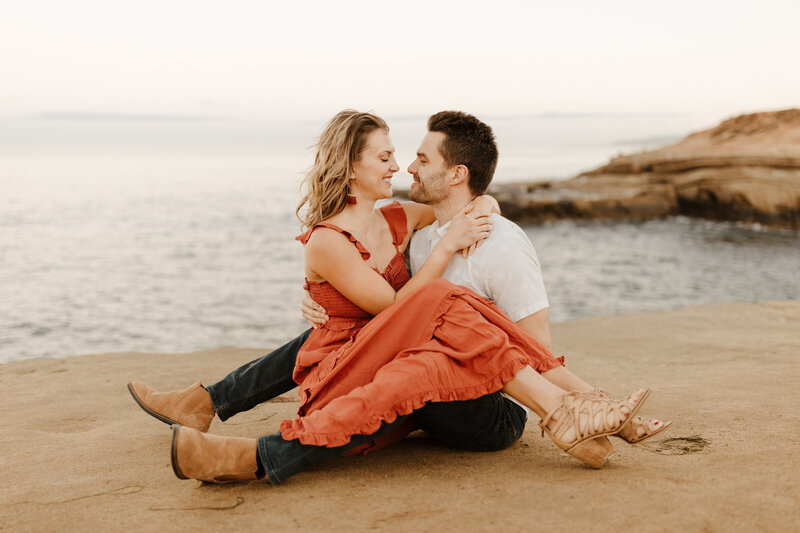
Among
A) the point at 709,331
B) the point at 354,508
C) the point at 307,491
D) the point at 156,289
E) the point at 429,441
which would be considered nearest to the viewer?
the point at 354,508

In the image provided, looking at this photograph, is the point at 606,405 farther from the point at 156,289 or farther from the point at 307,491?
the point at 156,289

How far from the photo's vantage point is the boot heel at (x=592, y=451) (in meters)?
3.02

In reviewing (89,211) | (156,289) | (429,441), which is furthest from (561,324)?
(89,211)

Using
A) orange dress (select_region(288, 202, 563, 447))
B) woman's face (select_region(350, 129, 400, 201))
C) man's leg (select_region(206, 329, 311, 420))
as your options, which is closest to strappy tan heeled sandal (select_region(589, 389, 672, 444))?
orange dress (select_region(288, 202, 563, 447))

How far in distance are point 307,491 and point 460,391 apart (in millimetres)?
746

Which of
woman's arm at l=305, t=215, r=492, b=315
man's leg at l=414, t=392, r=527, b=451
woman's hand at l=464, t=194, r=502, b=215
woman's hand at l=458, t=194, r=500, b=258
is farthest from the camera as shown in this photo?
woman's hand at l=464, t=194, r=502, b=215

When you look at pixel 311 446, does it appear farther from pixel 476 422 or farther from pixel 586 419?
pixel 586 419

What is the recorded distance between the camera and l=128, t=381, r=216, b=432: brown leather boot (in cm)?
397

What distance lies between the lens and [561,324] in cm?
811

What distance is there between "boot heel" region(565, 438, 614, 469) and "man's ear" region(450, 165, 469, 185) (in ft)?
5.10

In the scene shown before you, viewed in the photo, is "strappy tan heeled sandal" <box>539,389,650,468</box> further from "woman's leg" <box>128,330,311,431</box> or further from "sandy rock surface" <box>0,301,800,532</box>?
"woman's leg" <box>128,330,311,431</box>

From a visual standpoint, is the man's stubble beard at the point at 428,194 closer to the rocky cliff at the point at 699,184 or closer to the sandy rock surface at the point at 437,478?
the sandy rock surface at the point at 437,478

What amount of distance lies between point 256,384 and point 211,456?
101 centimetres

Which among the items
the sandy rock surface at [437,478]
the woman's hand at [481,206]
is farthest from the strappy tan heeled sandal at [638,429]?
the woman's hand at [481,206]
